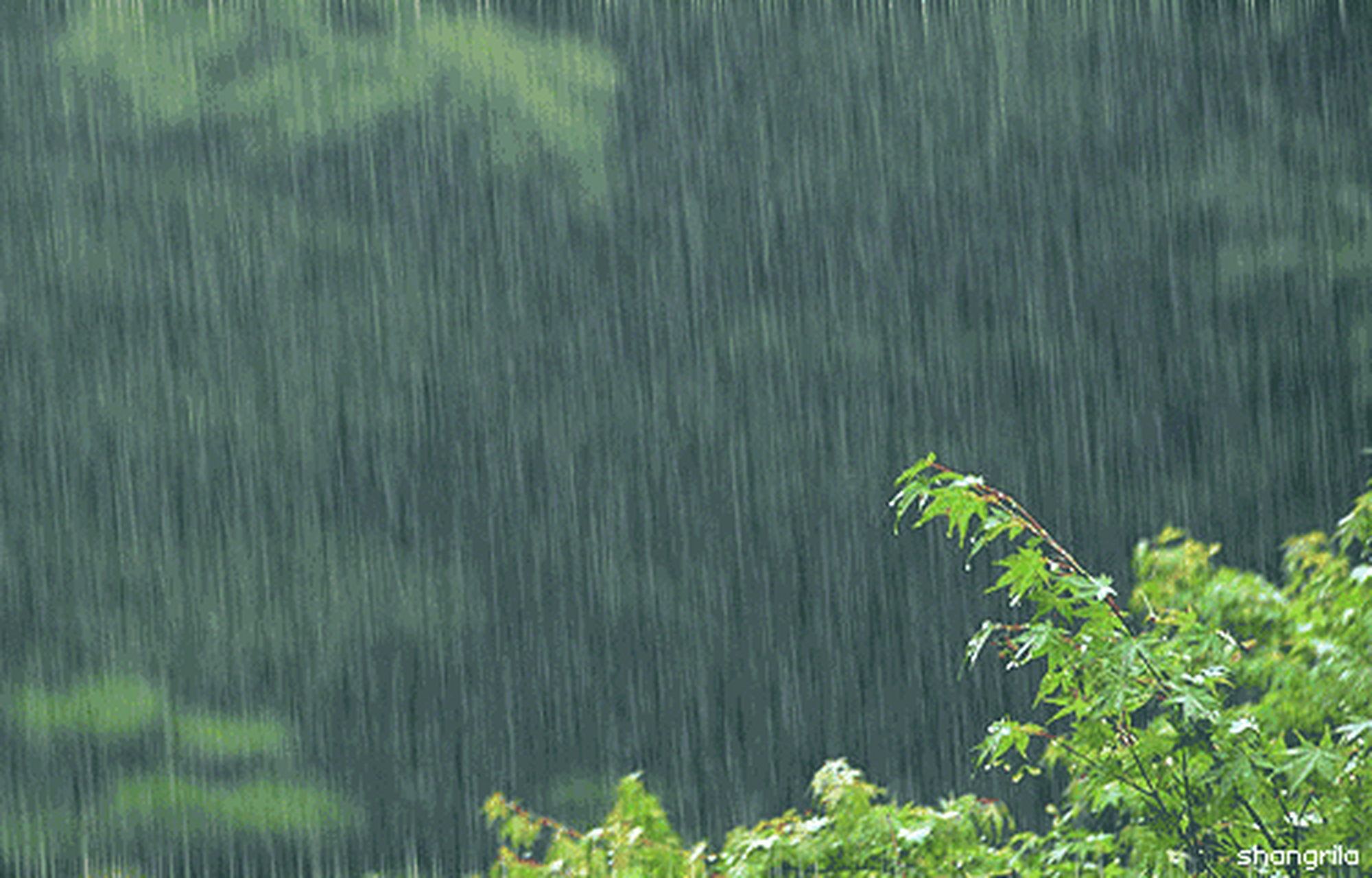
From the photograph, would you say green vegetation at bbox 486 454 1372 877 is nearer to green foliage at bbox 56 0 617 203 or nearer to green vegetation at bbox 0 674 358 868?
green vegetation at bbox 0 674 358 868

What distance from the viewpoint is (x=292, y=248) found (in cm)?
1247

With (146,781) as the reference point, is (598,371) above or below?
above

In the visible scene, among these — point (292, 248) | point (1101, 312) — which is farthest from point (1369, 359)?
point (292, 248)

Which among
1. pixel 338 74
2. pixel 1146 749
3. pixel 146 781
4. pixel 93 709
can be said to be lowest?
pixel 146 781

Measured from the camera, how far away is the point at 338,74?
13.0 metres

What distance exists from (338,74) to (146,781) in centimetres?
566

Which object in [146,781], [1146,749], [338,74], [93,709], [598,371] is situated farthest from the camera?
[338,74]

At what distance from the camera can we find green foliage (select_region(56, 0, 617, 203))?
12398mm

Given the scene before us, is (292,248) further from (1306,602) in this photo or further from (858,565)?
(1306,602)

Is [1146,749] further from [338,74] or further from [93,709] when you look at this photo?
[338,74]

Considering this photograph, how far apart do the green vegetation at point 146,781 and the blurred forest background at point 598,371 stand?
0.10 ft

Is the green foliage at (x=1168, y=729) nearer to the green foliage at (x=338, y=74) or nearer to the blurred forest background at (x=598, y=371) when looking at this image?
the blurred forest background at (x=598, y=371)

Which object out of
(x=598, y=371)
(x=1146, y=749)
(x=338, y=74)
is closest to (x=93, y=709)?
(x=598, y=371)

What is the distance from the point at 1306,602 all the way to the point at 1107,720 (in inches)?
40.0
